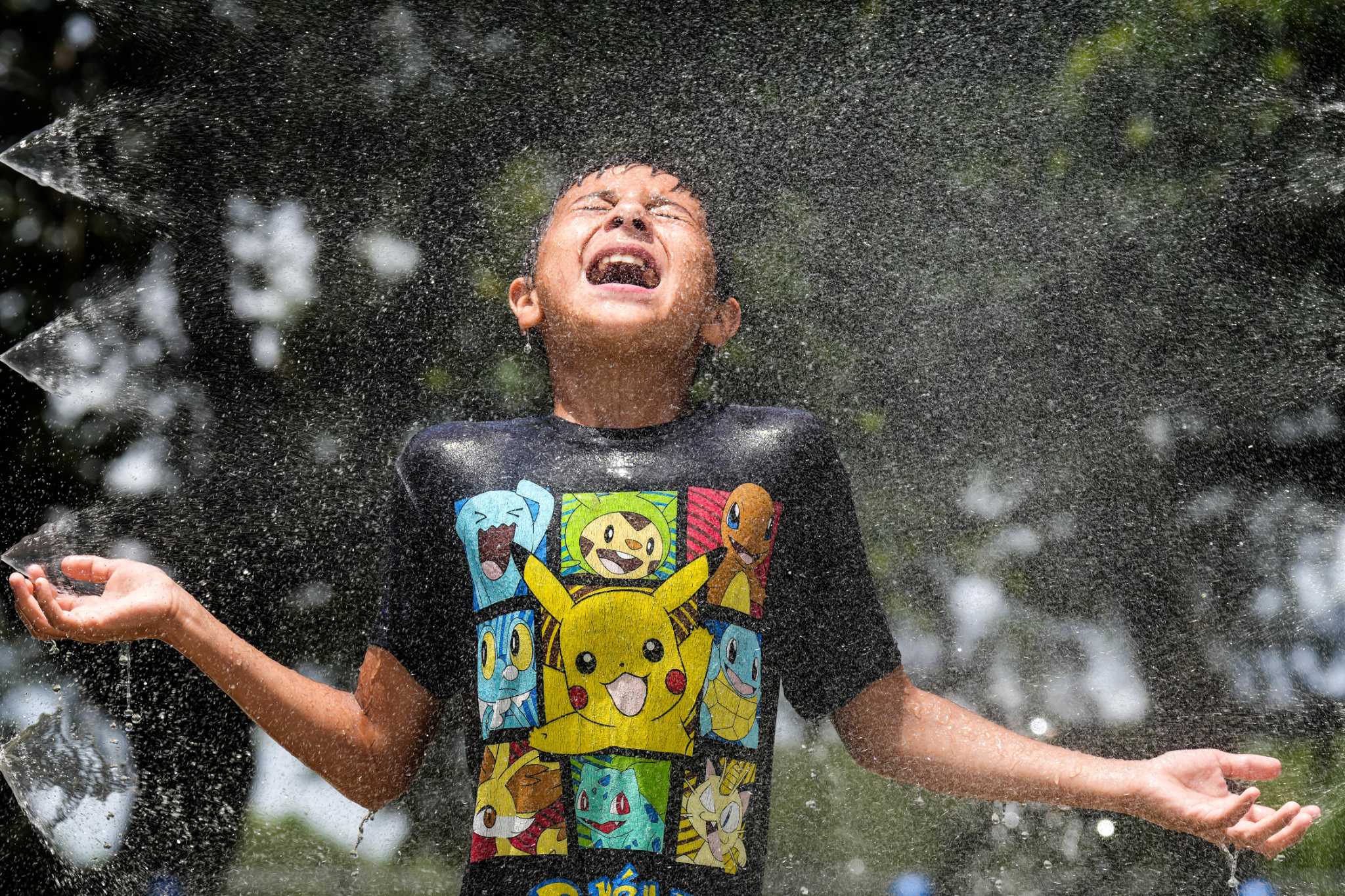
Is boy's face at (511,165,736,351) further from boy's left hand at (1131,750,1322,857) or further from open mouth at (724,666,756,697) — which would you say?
boy's left hand at (1131,750,1322,857)

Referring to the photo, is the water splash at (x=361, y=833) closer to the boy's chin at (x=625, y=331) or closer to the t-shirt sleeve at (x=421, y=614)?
the t-shirt sleeve at (x=421, y=614)

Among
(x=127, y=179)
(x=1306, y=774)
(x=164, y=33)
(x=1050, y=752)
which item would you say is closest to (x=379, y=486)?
(x=127, y=179)

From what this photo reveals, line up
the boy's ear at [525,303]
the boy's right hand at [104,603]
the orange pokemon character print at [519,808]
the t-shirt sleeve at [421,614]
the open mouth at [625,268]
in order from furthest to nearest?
the boy's ear at [525,303] → the open mouth at [625,268] → the t-shirt sleeve at [421,614] → the orange pokemon character print at [519,808] → the boy's right hand at [104,603]

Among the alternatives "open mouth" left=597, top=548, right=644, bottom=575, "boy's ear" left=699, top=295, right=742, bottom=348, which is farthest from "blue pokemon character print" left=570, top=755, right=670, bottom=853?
"boy's ear" left=699, top=295, right=742, bottom=348

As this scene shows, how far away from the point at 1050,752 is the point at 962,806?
1992mm

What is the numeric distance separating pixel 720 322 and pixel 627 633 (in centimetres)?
84

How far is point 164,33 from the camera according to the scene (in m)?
5.42

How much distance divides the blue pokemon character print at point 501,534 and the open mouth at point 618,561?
0.12 metres

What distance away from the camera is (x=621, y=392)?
10.3 feet

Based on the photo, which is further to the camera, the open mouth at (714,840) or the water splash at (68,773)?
the water splash at (68,773)

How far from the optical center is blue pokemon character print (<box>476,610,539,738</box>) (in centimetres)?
283

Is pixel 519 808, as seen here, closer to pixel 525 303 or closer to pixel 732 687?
pixel 732 687

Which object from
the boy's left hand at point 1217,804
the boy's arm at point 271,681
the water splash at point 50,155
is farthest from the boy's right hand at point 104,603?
the water splash at point 50,155

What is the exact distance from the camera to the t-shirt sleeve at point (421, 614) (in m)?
3.05
